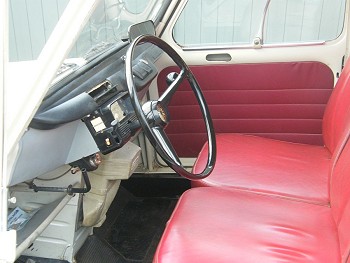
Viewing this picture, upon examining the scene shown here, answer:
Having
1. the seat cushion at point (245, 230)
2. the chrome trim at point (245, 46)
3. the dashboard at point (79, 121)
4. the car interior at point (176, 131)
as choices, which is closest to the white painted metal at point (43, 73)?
the car interior at point (176, 131)

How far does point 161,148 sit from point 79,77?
0.37 meters

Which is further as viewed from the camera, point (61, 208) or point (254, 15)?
point (254, 15)

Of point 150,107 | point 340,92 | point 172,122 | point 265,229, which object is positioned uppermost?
point 150,107

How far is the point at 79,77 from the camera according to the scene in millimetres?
1277

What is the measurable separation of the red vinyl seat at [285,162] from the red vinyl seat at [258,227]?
7 cm

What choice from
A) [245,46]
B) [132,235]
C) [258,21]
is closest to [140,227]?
[132,235]

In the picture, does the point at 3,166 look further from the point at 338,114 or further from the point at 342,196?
the point at 338,114

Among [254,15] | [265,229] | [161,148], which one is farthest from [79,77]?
[254,15]

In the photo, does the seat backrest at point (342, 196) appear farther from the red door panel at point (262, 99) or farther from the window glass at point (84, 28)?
the window glass at point (84, 28)

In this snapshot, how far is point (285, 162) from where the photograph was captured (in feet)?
5.42

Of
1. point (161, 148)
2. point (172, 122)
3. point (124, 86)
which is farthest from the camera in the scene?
point (172, 122)

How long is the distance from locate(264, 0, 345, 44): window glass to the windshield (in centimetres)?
57

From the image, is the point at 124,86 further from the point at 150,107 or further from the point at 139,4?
the point at 139,4

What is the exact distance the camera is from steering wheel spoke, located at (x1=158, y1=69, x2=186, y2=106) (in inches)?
50.5
